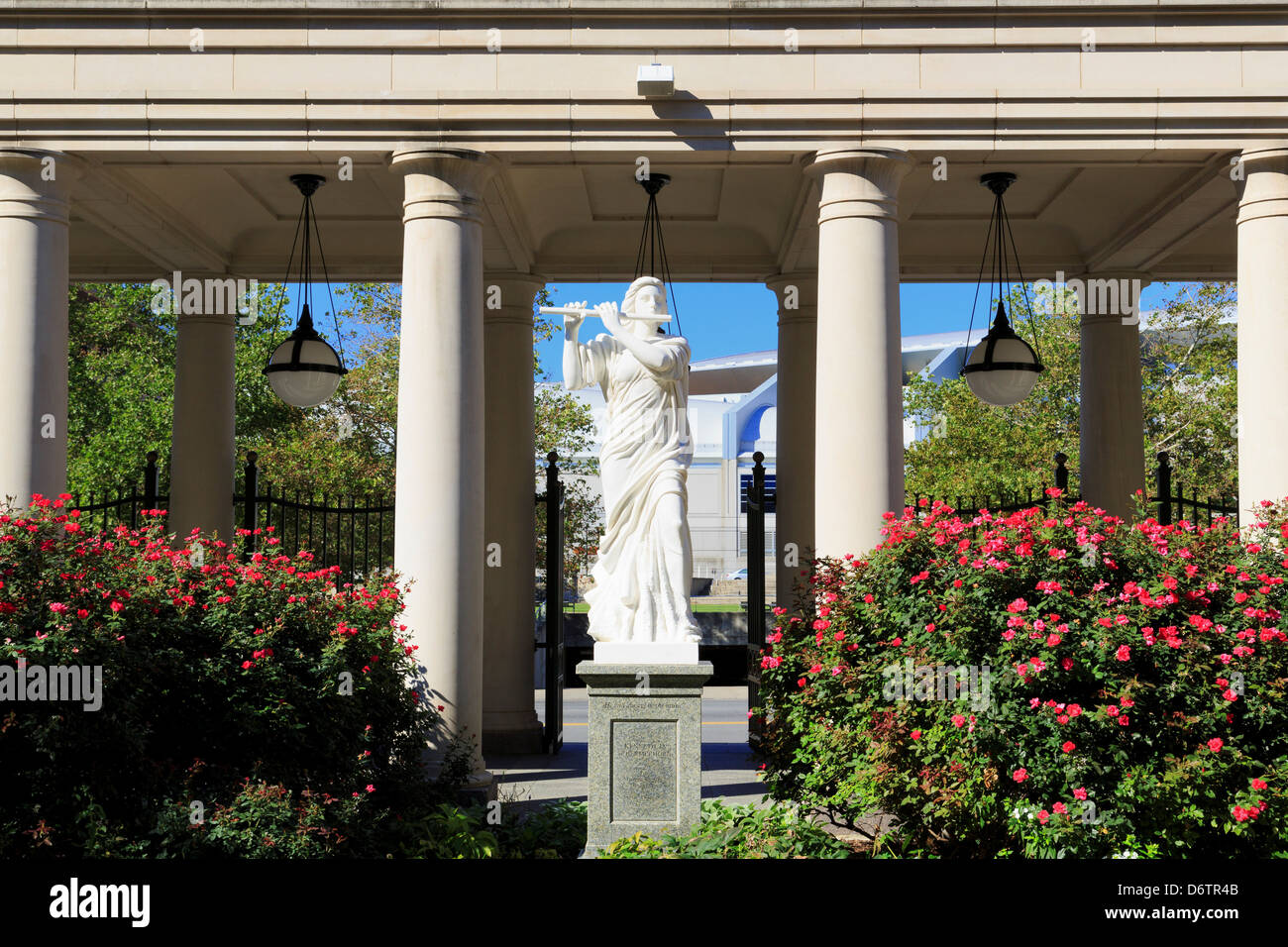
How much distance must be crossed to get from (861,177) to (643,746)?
5638mm

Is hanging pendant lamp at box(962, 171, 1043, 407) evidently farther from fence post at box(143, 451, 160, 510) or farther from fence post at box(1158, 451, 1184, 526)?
fence post at box(143, 451, 160, 510)

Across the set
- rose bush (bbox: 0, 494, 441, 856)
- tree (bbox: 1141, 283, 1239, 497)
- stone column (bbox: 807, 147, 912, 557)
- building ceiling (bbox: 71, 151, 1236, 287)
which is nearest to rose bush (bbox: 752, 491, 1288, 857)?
stone column (bbox: 807, 147, 912, 557)

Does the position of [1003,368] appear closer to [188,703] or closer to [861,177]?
[861,177]

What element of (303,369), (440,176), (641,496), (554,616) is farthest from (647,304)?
(554,616)

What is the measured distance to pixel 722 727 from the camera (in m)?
20.6

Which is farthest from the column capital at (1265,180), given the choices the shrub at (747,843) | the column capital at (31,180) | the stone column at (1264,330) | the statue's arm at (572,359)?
the column capital at (31,180)

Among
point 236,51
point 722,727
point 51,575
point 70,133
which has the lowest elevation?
point 722,727

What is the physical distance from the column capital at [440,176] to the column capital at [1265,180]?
281 inches

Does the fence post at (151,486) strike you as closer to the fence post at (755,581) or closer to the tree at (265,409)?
the fence post at (755,581)

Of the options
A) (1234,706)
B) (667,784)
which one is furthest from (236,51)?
(1234,706)

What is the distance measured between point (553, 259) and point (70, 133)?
643cm

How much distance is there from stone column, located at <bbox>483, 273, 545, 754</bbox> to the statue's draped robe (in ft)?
16.5

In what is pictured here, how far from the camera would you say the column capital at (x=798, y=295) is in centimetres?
1578
